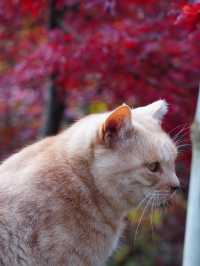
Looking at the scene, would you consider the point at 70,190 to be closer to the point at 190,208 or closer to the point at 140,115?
the point at 140,115

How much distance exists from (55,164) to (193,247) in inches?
43.5

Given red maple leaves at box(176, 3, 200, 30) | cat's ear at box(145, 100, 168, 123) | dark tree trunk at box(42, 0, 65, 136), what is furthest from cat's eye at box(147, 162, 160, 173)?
dark tree trunk at box(42, 0, 65, 136)

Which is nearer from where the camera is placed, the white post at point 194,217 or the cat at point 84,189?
the white post at point 194,217

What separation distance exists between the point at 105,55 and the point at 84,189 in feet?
4.39

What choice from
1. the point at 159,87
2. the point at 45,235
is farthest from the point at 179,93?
the point at 45,235

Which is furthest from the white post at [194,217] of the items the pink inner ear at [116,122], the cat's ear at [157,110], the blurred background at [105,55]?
the blurred background at [105,55]

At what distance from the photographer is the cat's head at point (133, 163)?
10.3 ft

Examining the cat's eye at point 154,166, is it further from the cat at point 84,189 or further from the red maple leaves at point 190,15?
the red maple leaves at point 190,15

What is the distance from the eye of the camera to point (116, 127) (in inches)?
122

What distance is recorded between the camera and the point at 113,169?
319cm

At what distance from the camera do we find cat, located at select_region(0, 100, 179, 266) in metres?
3.12

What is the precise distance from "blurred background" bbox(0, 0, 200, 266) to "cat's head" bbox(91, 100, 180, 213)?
50 centimetres

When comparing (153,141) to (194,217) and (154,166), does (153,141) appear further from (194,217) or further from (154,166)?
(194,217)

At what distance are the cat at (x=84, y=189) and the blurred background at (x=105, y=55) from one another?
1.59 feet
